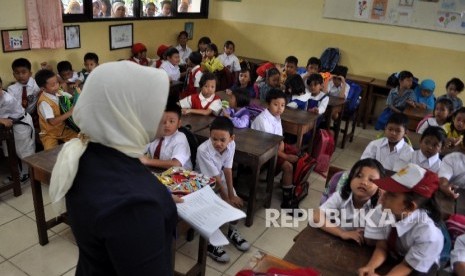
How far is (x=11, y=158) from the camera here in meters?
3.13

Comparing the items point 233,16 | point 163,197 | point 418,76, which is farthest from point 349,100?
point 163,197

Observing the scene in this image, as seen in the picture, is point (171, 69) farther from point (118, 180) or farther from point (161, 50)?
point (118, 180)

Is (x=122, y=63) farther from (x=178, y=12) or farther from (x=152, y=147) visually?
(x=178, y=12)

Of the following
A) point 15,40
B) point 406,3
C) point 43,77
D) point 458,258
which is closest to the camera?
point 458,258

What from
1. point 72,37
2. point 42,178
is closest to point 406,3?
point 72,37

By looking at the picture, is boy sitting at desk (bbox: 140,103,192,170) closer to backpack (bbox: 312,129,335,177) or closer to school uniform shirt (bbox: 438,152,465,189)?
school uniform shirt (bbox: 438,152,465,189)

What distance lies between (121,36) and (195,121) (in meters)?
2.81

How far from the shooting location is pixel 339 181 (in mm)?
2125

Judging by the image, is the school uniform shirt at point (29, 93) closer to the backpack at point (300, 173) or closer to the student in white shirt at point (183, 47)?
the backpack at point (300, 173)

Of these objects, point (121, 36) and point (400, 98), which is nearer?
point (400, 98)

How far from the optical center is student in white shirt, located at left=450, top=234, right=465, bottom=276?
157 centimetres

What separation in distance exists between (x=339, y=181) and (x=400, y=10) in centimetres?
470

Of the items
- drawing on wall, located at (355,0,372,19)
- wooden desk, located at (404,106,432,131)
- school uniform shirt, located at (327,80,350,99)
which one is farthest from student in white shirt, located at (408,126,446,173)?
drawing on wall, located at (355,0,372,19)

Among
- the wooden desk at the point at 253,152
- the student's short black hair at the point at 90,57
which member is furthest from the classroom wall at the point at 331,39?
the wooden desk at the point at 253,152
